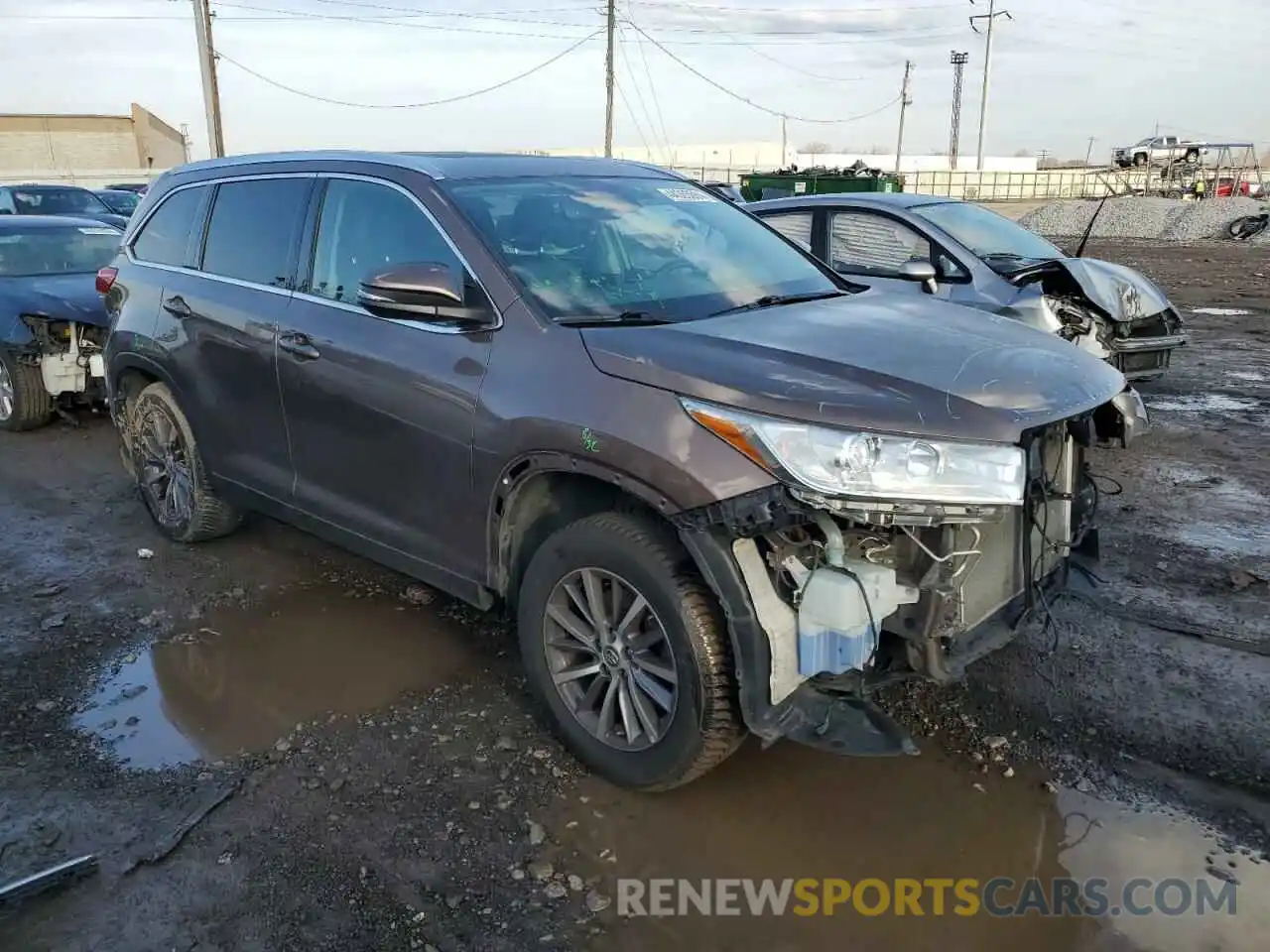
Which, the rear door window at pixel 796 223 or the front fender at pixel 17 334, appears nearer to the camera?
the front fender at pixel 17 334

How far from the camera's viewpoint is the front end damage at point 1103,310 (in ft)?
24.7

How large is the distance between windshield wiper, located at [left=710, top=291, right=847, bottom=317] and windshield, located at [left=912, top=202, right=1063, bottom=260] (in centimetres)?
418

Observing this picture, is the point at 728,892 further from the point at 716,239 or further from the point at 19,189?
the point at 19,189

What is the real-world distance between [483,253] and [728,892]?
2200 millimetres

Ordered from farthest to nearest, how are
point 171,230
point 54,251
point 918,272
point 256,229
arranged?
point 54,251 → point 918,272 → point 171,230 → point 256,229

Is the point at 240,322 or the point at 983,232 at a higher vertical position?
the point at 983,232

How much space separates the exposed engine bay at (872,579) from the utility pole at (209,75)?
1087 inches

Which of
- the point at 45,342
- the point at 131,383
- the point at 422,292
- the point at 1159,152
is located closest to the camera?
the point at 422,292

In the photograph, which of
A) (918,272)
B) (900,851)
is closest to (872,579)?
(900,851)

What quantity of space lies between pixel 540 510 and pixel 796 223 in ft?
18.7

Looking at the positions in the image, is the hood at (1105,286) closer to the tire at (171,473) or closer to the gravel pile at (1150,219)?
the tire at (171,473)

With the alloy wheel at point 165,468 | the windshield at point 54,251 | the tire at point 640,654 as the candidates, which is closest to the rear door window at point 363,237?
the tire at point 640,654

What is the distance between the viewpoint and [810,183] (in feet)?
82.7

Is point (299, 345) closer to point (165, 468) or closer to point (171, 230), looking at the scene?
point (171, 230)
